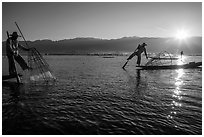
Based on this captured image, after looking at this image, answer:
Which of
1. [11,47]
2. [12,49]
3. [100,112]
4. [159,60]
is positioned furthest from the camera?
[159,60]

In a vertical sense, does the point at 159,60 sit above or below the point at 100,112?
above

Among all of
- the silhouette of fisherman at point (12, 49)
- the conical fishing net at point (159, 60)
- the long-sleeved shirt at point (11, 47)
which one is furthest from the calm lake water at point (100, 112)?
the conical fishing net at point (159, 60)

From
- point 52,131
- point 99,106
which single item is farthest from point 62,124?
point 99,106

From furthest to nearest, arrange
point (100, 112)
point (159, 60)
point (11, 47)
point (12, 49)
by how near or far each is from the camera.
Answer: point (159, 60) → point (12, 49) → point (11, 47) → point (100, 112)

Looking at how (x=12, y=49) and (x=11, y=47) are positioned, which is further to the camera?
(x=12, y=49)

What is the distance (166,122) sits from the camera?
8375 millimetres

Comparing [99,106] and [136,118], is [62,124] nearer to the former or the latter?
[99,106]

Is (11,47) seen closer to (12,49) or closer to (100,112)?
(12,49)

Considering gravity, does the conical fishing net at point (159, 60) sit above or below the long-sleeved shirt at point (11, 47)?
below

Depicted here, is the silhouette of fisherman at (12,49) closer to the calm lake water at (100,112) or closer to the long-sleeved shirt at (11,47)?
the long-sleeved shirt at (11,47)

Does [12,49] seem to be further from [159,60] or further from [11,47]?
[159,60]

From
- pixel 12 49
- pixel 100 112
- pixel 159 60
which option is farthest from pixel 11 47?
pixel 159 60

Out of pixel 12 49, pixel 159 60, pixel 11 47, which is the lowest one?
pixel 159 60

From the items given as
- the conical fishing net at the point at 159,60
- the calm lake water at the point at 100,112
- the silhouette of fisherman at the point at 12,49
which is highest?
the silhouette of fisherman at the point at 12,49
